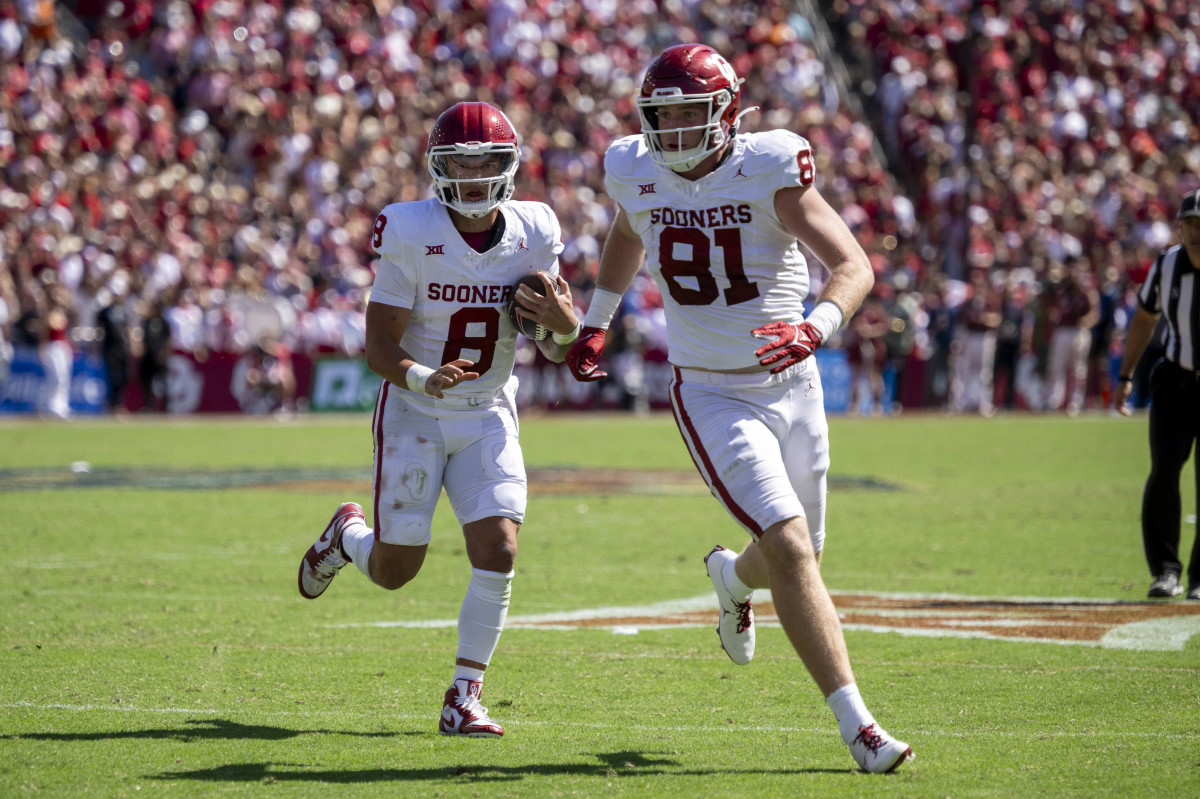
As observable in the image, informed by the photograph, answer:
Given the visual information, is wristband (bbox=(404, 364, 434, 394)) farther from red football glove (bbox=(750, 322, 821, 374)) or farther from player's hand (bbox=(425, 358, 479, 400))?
red football glove (bbox=(750, 322, 821, 374))

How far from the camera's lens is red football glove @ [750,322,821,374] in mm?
4270

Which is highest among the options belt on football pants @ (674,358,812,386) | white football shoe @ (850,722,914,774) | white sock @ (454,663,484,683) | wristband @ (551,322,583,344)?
wristband @ (551,322,583,344)

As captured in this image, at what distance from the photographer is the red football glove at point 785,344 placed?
4270 mm

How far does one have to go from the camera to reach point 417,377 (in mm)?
4953

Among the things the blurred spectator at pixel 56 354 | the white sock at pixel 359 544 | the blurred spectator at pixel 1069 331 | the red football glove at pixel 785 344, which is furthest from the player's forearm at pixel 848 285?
the blurred spectator at pixel 1069 331

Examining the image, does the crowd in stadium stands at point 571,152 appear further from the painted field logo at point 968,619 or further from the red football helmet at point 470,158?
the red football helmet at point 470,158

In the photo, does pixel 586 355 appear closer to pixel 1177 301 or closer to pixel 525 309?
pixel 525 309

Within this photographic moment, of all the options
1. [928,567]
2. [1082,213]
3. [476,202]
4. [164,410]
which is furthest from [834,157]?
[476,202]

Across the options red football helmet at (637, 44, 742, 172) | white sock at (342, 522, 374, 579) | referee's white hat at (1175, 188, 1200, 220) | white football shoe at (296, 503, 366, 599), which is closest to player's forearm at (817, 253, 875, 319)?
red football helmet at (637, 44, 742, 172)

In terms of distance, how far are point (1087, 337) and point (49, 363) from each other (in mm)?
14894

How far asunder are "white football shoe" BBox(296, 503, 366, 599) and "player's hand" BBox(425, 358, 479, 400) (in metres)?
0.96

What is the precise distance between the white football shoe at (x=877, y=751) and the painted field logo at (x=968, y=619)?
7.87 feet

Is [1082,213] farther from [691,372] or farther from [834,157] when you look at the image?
[691,372]

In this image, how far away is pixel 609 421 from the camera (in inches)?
807
